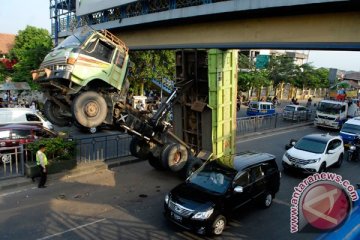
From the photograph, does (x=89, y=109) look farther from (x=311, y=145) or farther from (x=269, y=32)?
(x=311, y=145)

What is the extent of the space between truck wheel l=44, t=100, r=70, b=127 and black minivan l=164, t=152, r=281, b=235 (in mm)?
4610

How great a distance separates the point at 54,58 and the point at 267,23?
7272mm

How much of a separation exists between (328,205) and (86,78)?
24.5 ft

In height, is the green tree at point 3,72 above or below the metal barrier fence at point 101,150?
above

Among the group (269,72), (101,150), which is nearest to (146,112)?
(101,150)

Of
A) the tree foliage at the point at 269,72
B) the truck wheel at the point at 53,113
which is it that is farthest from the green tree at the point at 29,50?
the tree foliage at the point at 269,72

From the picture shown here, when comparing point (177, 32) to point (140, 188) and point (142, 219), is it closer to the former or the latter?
point (140, 188)

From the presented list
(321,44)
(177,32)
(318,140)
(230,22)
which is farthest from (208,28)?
(318,140)

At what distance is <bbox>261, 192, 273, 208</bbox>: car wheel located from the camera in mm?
9141

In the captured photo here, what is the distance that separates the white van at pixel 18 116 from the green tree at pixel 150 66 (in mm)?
12142

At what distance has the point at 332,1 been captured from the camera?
8.69 metres

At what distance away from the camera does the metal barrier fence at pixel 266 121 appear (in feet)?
67.2

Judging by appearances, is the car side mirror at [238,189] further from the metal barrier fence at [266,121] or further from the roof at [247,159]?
the metal barrier fence at [266,121]

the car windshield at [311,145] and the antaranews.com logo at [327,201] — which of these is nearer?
the antaranews.com logo at [327,201]
